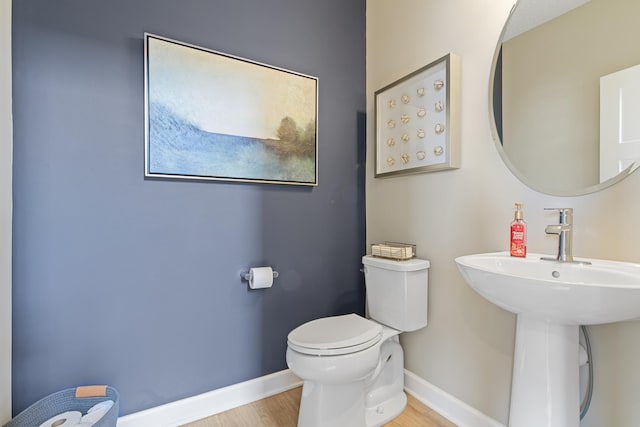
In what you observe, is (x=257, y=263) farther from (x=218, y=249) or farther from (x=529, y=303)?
(x=529, y=303)

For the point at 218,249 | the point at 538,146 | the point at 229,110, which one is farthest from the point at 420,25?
the point at 218,249

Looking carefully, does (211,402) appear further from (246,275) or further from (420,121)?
(420,121)

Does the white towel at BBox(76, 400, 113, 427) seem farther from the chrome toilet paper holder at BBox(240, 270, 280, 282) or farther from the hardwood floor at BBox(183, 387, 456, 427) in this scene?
the chrome toilet paper holder at BBox(240, 270, 280, 282)

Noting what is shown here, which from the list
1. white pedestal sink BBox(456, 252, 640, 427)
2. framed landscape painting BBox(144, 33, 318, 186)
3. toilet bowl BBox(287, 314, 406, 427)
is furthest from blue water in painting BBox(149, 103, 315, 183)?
white pedestal sink BBox(456, 252, 640, 427)

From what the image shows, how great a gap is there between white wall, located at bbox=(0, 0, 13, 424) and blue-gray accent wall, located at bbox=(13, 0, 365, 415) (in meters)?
0.04

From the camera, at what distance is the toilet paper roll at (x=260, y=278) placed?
→ 5.05 feet

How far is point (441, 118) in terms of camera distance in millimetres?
1481

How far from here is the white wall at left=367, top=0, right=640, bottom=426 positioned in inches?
38.7

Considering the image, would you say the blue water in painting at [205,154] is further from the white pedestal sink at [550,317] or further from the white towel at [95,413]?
the white pedestal sink at [550,317]

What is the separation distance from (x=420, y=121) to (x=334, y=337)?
3.75ft

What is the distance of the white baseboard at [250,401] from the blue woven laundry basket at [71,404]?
0.65 ft

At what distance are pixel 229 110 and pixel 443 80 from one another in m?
1.05

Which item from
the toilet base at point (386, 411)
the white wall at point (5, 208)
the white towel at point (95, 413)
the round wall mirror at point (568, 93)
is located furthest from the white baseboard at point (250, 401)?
the round wall mirror at point (568, 93)

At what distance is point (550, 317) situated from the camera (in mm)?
854
